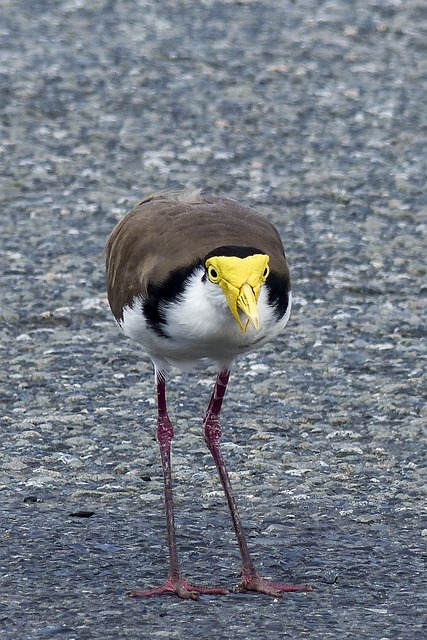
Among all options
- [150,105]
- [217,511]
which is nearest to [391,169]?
[150,105]

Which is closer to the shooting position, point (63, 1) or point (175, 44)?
point (175, 44)

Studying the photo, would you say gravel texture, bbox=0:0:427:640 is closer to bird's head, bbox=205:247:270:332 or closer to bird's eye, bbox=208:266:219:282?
bird's head, bbox=205:247:270:332

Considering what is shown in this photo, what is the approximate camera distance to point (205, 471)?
6.70 metres

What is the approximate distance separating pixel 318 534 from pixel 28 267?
4194mm

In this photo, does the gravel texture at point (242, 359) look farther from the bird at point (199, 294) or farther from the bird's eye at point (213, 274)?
the bird's eye at point (213, 274)

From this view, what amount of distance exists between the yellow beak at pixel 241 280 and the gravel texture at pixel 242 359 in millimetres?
1235

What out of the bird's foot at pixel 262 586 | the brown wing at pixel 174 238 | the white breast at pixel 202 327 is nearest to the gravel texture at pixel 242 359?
the bird's foot at pixel 262 586

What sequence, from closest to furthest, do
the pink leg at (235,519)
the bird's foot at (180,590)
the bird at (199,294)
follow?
1. the bird at (199,294)
2. the bird's foot at (180,590)
3. the pink leg at (235,519)

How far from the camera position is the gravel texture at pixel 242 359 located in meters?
5.47

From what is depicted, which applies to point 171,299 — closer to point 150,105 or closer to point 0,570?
point 0,570

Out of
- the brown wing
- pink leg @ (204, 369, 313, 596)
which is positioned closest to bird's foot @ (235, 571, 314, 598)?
pink leg @ (204, 369, 313, 596)

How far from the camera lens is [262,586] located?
5395 mm

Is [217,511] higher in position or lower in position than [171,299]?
lower

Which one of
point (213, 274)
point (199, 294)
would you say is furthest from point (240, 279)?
point (199, 294)
